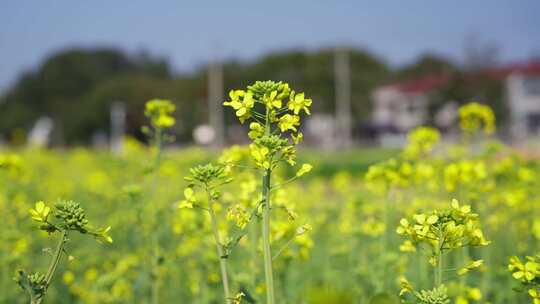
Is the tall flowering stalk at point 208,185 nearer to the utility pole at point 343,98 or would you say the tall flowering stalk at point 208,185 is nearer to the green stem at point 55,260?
the green stem at point 55,260

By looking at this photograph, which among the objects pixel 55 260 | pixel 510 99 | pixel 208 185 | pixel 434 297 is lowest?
pixel 434 297

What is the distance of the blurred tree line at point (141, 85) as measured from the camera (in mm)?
52875

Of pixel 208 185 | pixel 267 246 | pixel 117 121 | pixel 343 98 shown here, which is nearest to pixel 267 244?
pixel 267 246

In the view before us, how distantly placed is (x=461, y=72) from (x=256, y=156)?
117 feet

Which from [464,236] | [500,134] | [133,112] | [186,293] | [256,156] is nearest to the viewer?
[256,156]

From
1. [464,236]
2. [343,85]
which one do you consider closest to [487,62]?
[343,85]

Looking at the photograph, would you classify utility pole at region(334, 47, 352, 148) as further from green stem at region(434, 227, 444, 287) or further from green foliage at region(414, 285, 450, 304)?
green foliage at region(414, 285, 450, 304)

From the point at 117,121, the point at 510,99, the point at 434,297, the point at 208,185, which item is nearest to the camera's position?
the point at 434,297

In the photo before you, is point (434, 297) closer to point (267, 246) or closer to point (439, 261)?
point (439, 261)

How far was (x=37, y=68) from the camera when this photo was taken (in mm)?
81750

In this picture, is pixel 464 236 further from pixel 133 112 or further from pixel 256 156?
pixel 133 112

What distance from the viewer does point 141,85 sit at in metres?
60.4

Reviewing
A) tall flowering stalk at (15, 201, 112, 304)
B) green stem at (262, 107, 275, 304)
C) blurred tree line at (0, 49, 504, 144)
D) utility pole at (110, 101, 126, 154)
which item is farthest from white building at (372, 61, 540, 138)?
tall flowering stalk at (15, 201, 112, 304)

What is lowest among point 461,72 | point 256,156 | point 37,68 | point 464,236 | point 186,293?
point 186,293
